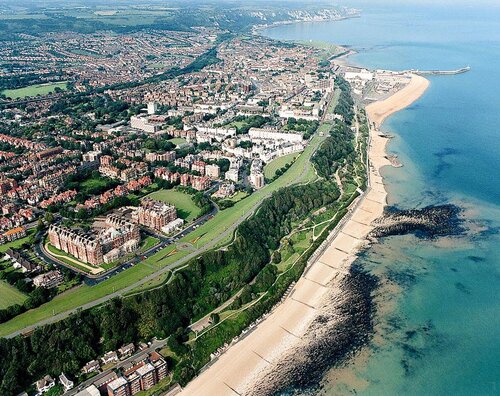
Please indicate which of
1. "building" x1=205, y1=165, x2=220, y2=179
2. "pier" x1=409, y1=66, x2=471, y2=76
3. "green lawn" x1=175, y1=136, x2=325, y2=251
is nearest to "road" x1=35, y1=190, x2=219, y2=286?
"green lawn" x1=175, y1=136, x2=325, y2=251

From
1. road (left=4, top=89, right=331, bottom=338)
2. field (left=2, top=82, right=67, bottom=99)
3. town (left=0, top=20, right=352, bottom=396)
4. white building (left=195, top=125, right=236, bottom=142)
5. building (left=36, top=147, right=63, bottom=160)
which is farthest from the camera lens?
field (left=2, top=82, right=67, bottom=99)

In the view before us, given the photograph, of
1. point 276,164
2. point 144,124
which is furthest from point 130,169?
point 144,124

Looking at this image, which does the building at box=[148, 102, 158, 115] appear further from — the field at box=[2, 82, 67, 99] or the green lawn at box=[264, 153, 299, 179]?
the green lawn at box=[264, 153, 299, 179]

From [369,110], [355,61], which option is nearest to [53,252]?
[369,110]

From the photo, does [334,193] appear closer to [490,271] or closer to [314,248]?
[314,248]

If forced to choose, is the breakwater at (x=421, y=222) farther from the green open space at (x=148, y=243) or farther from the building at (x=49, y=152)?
the building at (x=49, y=152)

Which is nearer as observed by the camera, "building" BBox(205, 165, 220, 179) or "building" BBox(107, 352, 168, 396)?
"building" BBox(107, 352, 168, 396)

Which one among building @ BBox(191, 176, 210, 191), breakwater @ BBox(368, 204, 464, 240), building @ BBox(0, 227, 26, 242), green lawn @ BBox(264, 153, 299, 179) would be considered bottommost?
breakwater @ BBox(368, 204, 464, 240)
